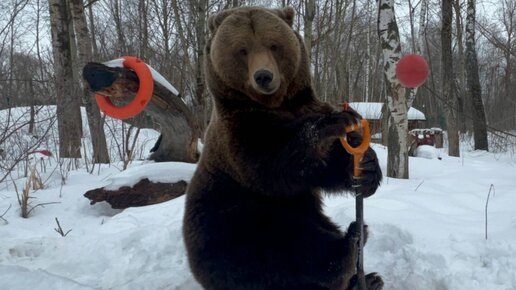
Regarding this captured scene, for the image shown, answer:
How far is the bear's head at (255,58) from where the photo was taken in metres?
2.33

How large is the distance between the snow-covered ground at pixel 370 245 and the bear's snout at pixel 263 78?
0.92 metres

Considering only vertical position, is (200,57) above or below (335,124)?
above

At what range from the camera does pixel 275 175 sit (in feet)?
6.90

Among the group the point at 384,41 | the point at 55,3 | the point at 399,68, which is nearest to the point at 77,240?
the point at 399,68

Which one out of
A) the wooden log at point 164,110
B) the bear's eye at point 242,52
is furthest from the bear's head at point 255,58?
the wooden log at point 164,110

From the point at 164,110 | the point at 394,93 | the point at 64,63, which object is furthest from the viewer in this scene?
the point at 64,63

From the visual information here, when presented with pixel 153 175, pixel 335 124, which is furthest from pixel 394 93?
pixel 335 124

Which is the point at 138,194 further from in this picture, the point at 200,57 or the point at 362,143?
the point at 200,57

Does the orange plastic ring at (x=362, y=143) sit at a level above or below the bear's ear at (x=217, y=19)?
below

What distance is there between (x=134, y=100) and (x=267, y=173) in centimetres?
215

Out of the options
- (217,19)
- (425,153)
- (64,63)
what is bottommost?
(425,153)

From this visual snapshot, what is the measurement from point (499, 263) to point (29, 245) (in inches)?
139

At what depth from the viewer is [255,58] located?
2312 millimetres

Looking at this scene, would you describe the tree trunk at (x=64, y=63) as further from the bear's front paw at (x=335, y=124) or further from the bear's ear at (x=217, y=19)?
the bear's front paw at (x=335, y=124)
